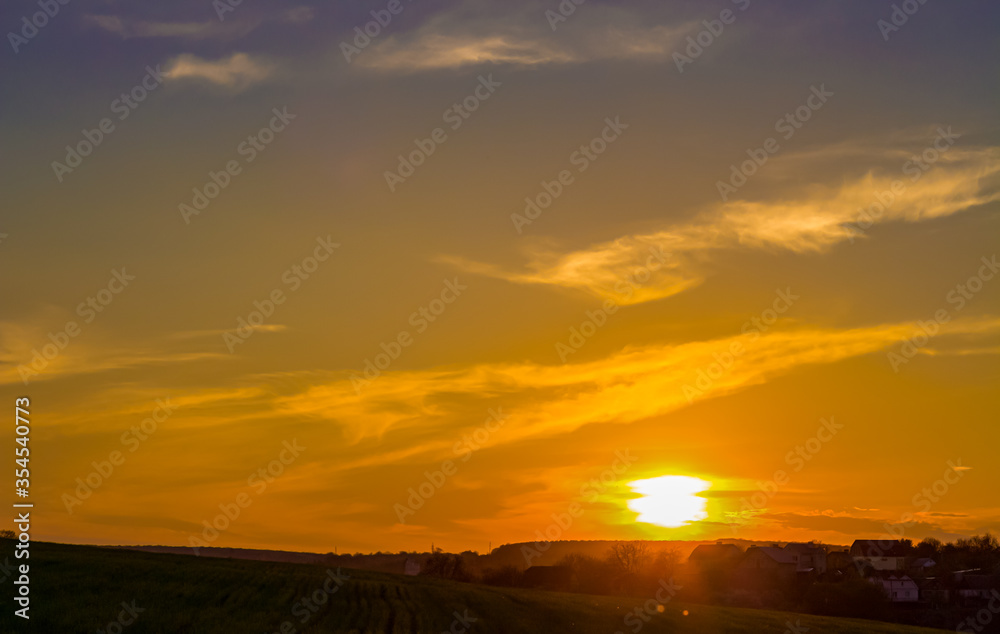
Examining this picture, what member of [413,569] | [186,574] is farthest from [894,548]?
[186,574]

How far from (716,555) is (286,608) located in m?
120

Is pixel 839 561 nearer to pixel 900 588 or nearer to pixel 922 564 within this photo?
pixel 922 564

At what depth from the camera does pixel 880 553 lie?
538 feet

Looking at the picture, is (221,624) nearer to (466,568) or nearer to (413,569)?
(466,568)

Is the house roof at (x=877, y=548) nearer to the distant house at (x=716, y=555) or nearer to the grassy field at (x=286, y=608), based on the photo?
the distant house at (x=716, y=555)

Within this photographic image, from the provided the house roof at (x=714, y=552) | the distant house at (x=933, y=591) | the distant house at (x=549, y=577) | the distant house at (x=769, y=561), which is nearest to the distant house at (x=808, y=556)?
the distant house at (x=769, y=561)

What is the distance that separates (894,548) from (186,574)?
139240 mm

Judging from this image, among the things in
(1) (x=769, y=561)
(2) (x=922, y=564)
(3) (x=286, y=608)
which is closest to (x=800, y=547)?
(1) (x=769, y=561)

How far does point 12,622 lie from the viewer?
40.0m

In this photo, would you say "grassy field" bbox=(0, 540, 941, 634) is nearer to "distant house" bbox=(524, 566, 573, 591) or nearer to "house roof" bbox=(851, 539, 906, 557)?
"distant house" bbox=(524, 566, 573, 591)

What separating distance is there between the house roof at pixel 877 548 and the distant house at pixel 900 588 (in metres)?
50.5

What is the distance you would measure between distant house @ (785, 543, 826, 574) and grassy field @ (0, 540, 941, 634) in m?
74.3

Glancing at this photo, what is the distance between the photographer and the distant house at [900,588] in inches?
4227

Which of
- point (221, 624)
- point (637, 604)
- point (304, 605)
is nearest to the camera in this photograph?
point (221, 624)
